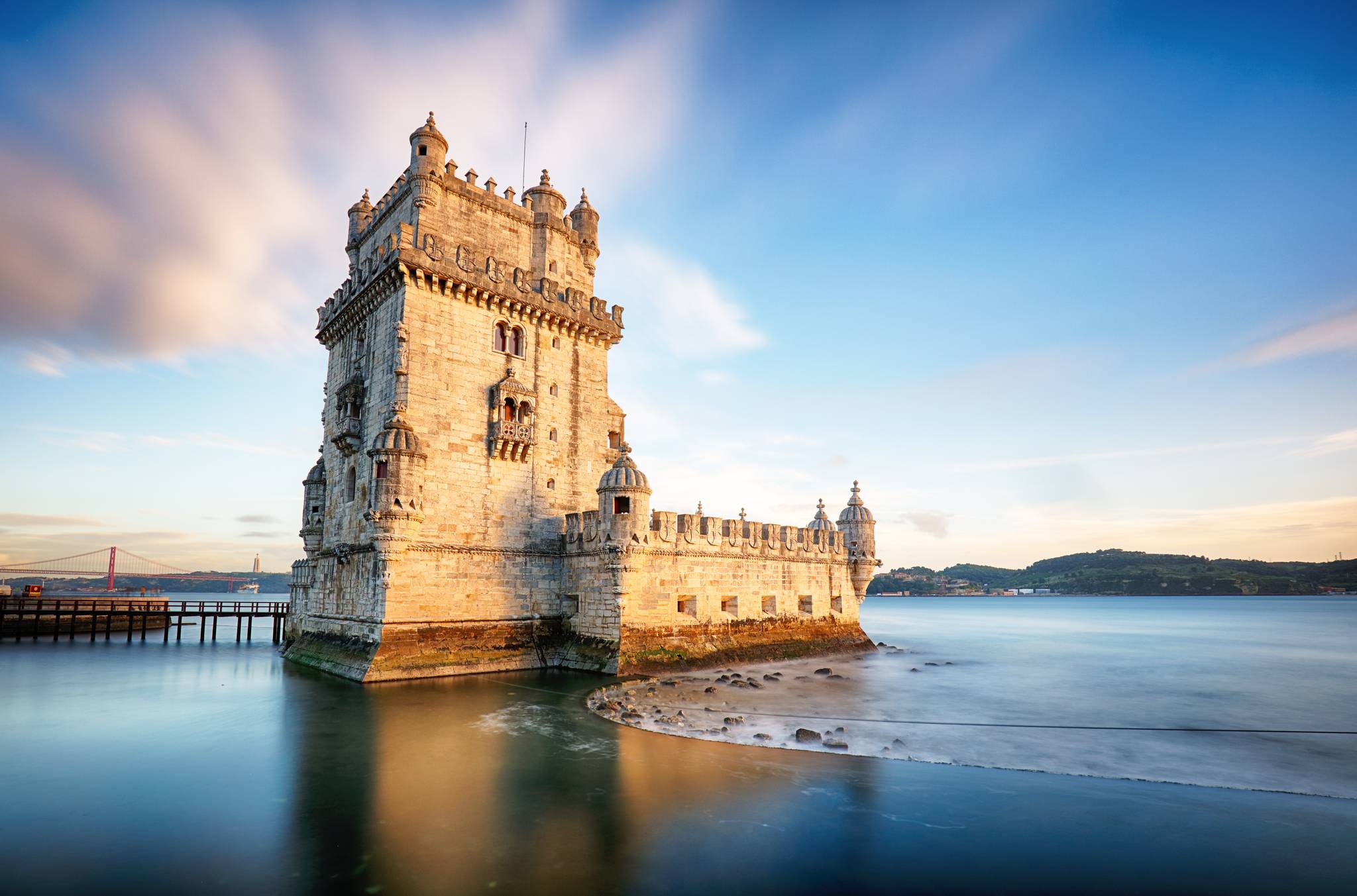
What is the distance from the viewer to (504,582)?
77.3ft

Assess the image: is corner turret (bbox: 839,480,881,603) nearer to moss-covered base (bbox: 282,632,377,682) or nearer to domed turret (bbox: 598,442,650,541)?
domed turret (bbox: 598,442,650,541)

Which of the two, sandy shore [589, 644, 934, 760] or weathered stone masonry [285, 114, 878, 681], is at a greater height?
weathered stone masonry [285, 114, 878, 681]

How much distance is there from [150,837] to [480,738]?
20.4ft

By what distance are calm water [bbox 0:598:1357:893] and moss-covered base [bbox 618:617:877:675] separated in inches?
146

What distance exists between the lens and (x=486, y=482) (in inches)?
919

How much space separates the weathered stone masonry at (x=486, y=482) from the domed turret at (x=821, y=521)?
22.4 ft

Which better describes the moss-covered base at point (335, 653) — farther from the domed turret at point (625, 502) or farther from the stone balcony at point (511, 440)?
the domed turret at point (625, 502)

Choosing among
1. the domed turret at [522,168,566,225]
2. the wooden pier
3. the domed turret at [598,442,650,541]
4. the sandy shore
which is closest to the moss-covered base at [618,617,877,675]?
the sandy shore

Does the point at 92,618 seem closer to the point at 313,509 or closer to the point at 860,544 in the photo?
the point at 313,509

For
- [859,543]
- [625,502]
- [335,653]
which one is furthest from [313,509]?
[859,543]

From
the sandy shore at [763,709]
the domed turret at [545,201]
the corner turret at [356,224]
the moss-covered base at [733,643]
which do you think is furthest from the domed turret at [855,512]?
the corner turret at [356,224]

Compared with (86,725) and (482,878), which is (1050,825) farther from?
(86,725)

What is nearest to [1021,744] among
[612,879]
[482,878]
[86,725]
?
[612,879]

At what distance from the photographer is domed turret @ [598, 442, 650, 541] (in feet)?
73.6
